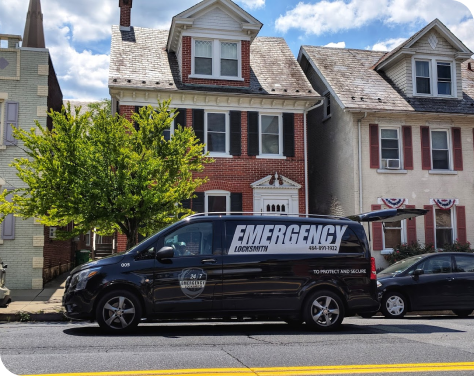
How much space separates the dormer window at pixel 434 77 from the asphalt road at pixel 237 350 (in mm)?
14313

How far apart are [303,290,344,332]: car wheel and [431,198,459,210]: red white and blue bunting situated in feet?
42.7

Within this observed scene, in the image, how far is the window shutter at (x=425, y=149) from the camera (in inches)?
816

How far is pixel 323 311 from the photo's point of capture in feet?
29.2

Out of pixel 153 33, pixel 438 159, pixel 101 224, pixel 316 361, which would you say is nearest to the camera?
pixel 316 361

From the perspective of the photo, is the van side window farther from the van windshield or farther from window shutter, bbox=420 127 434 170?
window shutter, bbox=420 127 434 170

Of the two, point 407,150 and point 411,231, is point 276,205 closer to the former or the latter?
point 411,231

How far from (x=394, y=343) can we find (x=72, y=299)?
4894 mm

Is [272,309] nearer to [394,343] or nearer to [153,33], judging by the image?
[394,343]

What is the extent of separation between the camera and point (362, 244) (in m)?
9.41

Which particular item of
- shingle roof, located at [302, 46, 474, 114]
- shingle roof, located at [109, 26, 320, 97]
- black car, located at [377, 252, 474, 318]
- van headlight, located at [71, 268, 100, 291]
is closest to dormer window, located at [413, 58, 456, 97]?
shingle roof, located at [302, 46, 474, 114]

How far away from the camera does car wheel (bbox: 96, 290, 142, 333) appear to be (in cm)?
824

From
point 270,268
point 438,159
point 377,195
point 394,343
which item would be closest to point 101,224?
point 270,268

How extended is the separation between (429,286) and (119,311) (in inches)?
285

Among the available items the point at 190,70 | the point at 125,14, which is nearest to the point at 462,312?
the point at 190,70
